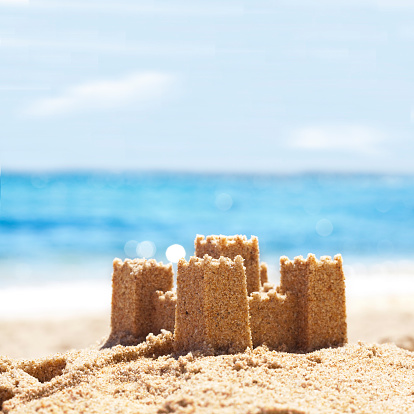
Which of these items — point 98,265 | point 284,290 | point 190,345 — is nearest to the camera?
point 190,345

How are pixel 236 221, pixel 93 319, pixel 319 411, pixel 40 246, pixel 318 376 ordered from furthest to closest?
pixel 236 221 → pixel 40 246 → pixel 93 319 → pixel 318 376 → pixel 319 411

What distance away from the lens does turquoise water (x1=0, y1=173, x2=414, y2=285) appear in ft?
71.5

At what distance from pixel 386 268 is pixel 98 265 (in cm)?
911

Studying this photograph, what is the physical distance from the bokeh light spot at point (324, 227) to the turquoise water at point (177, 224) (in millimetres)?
63

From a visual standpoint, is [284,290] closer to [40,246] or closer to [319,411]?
[319,411]

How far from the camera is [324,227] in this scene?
100ft

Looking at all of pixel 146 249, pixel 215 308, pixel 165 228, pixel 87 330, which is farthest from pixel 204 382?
pixel 165 228

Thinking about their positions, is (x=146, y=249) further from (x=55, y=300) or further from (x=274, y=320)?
(x=274, y=320)

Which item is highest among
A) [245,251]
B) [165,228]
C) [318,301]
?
[165,228]

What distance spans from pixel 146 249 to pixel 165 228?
164 inches

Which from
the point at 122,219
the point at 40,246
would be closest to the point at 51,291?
the point at 40,246

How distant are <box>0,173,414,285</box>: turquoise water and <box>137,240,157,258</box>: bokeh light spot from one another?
0.12 m

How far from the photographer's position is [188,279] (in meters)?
4.27

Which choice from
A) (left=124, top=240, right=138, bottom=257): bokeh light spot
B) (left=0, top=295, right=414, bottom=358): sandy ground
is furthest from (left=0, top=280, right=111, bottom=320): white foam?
(left=124, top=240, right=138, bottom=257): bokeh light spot
